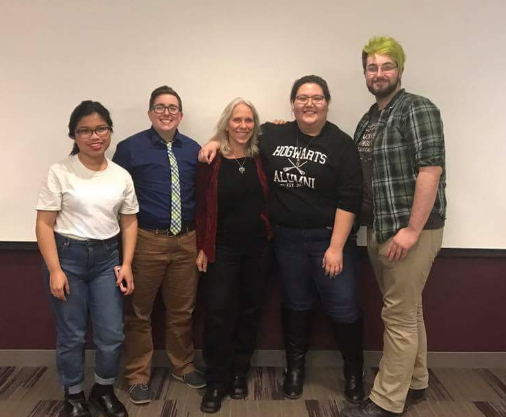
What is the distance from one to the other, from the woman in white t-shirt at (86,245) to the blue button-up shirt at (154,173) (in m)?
0.08

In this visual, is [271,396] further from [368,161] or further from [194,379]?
[368,161]

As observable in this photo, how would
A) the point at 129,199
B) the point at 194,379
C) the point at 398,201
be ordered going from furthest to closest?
the point at 194,379
the point at 129,199
the point at 398,201

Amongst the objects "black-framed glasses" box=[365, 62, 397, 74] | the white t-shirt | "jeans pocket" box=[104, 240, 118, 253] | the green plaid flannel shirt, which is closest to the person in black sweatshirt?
the green plaid flannel shirt

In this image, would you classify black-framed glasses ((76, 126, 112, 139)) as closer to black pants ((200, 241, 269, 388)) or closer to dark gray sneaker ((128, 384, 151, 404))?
black pants ((200, 241, 269, 388))

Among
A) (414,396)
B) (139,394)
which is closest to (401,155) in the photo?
(414,396)

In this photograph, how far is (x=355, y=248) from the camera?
2.06m

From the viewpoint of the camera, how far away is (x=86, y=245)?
1.78 meters

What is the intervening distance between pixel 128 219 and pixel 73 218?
243 mm

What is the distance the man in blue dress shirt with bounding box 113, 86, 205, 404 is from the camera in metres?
1.97

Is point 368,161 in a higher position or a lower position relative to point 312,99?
lower

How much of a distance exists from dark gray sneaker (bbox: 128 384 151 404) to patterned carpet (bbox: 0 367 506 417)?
0.09ft

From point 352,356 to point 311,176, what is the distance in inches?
37.8

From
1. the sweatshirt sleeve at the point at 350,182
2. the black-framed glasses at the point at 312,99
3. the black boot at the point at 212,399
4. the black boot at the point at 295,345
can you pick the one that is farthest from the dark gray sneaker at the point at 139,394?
the black-framed glasses at the point at 312,99

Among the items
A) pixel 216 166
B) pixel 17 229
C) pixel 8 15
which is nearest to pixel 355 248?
pixel 216 166
